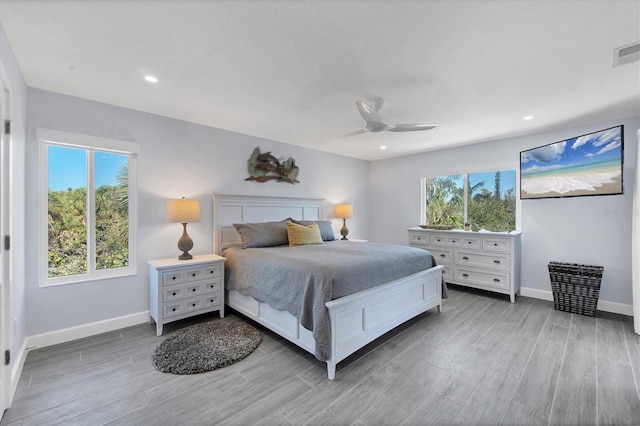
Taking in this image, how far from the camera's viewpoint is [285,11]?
1.56m

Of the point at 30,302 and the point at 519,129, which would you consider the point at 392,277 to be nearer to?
the point at 519,129

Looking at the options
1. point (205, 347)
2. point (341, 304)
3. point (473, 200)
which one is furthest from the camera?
point (473, 200)

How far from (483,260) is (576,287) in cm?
104

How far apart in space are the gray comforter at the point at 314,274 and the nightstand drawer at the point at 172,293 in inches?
22.0

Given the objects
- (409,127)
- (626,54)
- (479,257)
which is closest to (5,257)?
(409,127)

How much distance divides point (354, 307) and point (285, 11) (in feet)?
7.05

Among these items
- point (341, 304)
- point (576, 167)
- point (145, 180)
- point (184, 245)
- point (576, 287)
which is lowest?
point (576, 287)

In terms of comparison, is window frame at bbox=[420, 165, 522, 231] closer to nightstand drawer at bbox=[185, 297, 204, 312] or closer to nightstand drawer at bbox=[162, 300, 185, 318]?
nightstand drawer at bbox=[185, 297, 204, 312]

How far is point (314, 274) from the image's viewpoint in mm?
2307

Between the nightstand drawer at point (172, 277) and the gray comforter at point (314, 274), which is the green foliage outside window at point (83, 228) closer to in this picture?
the nightstand drawer at point (172, 277)

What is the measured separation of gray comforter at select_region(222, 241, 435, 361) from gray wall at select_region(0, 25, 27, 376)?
5.80ft

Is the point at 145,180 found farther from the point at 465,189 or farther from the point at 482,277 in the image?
the point at 465,189

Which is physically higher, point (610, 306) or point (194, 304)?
point (194, 304)

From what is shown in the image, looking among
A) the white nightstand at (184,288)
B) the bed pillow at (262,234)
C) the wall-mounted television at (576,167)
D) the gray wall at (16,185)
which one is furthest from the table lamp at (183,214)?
the wall-mounted television at (576,167)
